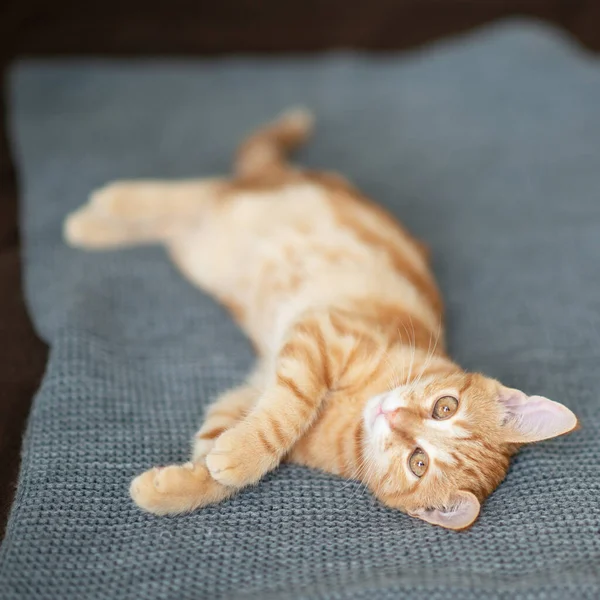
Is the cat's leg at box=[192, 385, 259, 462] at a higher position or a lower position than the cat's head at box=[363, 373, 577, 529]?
lower

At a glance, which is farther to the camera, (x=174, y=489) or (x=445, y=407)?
(x=445, y=407)

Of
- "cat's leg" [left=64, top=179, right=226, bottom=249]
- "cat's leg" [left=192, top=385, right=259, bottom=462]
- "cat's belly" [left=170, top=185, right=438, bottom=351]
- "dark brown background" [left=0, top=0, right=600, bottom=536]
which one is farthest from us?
"dark brown background" [left=0, top=0, right=600, bottom=536]

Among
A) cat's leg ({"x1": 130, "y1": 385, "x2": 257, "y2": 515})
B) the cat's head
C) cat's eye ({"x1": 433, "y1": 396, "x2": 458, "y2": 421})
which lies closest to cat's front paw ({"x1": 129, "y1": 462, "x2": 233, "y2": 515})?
cat's leg ({"x1": 130, "y1": 385, "x2": 257, "y2": 515})

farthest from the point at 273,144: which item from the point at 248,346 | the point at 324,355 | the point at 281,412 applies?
the point at 281,412

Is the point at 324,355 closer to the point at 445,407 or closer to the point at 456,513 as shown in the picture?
the point at 445,407

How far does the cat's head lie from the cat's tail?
3.32 ft

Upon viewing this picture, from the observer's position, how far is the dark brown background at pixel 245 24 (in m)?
2.79

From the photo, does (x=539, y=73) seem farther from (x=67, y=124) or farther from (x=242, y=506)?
(x=242, y=506)

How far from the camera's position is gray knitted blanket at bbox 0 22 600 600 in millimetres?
1246

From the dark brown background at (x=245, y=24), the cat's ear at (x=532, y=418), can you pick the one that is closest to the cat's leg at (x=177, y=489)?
the cat's ear at (x=532, y=418)

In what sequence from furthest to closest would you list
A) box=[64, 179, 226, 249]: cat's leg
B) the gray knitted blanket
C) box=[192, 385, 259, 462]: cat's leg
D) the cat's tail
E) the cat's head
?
the cat's tail → box=[64, 179, 226, 249]: cat's leg → box=[192, 385, 259, 462]: cat's leg → the cat's head → the gray knitted blanket

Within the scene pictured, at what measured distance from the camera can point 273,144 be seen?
2.30 metres

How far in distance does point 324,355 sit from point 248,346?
0.36 metres

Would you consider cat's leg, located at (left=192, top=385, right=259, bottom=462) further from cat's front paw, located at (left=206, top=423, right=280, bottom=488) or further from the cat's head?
the cat's head
